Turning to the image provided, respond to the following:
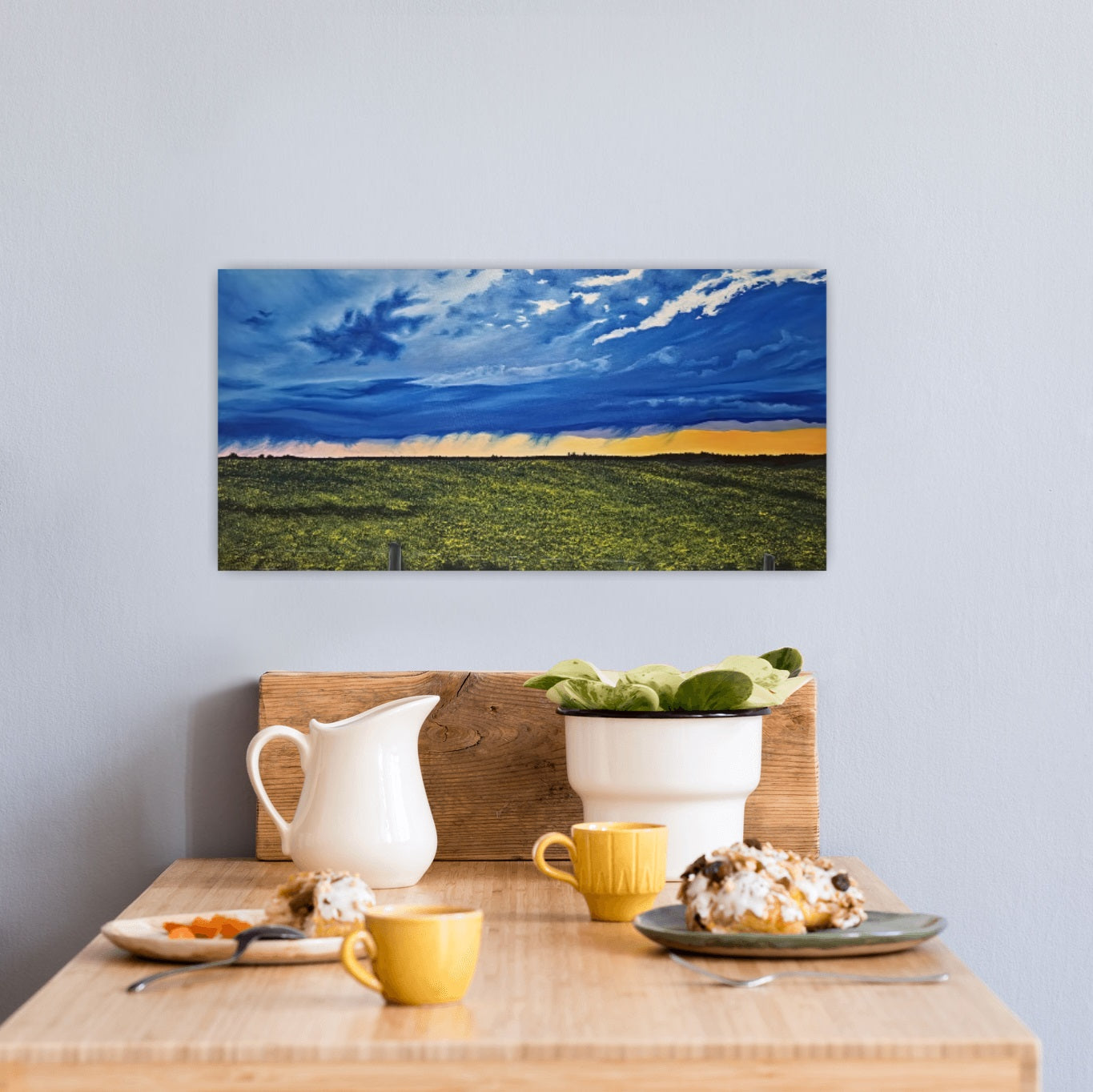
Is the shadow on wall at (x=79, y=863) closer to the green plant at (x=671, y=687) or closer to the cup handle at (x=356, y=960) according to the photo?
the green plant at (x=671, y=687)

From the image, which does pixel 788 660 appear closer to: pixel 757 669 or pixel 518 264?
pixel 757 669

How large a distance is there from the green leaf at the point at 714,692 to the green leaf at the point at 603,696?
30 mm

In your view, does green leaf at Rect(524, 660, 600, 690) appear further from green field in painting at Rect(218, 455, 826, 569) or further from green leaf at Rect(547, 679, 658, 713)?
green field in painting at Rect(218, 455, 826, 569)

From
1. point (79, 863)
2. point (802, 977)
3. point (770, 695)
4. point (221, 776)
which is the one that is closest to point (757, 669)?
point (770, 695)

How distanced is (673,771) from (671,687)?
8cm

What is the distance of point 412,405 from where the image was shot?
1.33 meters

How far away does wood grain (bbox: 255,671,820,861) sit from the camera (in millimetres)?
1286

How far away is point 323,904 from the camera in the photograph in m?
0.89

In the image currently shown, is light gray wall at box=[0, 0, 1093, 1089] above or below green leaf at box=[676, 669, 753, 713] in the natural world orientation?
above

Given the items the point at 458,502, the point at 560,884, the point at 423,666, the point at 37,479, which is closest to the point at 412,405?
the point at 458,502

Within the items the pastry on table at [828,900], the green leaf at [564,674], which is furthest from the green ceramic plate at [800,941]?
the green leaf at [564,674]

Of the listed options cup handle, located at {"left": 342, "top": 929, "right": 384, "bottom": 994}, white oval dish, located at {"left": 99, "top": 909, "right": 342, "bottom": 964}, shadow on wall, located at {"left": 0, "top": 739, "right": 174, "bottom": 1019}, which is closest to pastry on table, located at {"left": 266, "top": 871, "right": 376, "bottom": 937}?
white oval dish, located at {"left": 99, "top": 909, "right": 342, "bottom": 964}

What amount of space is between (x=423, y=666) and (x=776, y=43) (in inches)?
31.8

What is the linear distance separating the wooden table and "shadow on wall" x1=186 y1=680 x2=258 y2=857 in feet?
1.63
